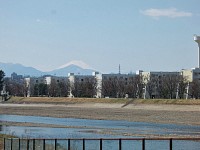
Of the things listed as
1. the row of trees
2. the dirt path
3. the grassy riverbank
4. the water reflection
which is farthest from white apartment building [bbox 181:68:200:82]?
the water reflection

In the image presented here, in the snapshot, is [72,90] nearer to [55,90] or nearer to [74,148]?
[55,90]

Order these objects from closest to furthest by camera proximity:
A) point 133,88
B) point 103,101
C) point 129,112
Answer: point 129,112 < point 103,101 < point 133,88

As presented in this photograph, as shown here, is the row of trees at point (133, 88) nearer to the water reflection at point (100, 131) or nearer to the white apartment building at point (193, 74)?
the white apartment building at point (193, 74)

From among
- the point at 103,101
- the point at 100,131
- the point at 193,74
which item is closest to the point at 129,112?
the point at 103,101

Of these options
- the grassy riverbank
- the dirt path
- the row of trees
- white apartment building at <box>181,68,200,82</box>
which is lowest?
the dirt path

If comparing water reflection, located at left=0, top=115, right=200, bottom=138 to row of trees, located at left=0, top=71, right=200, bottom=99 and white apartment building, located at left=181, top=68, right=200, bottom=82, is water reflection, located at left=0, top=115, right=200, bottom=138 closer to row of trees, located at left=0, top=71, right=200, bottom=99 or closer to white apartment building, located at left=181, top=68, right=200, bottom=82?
row of trees, located at left=0, top=71, right=200, bottom=99

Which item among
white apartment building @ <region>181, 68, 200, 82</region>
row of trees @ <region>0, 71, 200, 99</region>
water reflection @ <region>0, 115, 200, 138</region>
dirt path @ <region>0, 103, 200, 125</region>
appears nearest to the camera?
water reflection @ <region>0, 115, 200, 138</region>

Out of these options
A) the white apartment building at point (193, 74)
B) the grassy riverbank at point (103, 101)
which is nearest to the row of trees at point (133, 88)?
the white apartment building at point (193, 74)

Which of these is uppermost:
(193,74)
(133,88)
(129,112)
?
(193,74)

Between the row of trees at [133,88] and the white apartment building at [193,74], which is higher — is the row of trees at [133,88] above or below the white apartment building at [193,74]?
below

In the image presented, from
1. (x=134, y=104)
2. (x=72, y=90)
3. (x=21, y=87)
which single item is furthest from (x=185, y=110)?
(x=21, y=87)

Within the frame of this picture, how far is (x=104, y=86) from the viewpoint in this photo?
15650 centimetres

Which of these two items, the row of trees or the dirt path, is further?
the row of trees

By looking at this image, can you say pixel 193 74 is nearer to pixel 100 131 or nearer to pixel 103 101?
pixel 103 101
